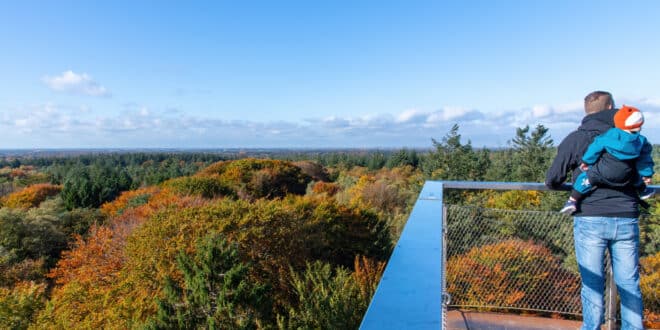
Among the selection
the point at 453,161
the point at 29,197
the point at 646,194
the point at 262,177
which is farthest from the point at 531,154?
the point at 29,197

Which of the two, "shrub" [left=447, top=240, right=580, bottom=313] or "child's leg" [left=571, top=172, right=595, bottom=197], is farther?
"shrub" [left=447, top=240, right=580, bottom=313]

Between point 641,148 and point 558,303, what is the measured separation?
2129 millimetres

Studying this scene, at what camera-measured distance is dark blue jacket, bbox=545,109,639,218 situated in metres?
1.71

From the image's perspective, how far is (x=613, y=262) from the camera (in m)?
1.80

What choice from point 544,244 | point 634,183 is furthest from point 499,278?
point 634,183

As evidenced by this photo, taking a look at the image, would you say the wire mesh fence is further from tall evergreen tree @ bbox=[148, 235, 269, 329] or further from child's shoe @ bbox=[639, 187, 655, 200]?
tall evergreen tree @ bbox=[148, 235, 269, 329]

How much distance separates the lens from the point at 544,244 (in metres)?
3.48

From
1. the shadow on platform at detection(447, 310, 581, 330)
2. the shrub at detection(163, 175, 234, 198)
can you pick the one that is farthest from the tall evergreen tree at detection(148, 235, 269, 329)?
the shrub at detection(163, 175, 234, 198)

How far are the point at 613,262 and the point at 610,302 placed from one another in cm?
57

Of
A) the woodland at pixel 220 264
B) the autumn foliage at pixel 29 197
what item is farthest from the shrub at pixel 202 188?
the autumn foliage at pixel 29 197

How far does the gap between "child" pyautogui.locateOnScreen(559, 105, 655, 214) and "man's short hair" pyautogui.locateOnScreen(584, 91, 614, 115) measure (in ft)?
0.61

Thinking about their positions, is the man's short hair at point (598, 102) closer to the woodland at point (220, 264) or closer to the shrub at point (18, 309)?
the woodland at point (220, 264)

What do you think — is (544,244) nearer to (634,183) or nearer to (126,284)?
(634,183)

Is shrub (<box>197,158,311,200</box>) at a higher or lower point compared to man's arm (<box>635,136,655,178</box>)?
lower
